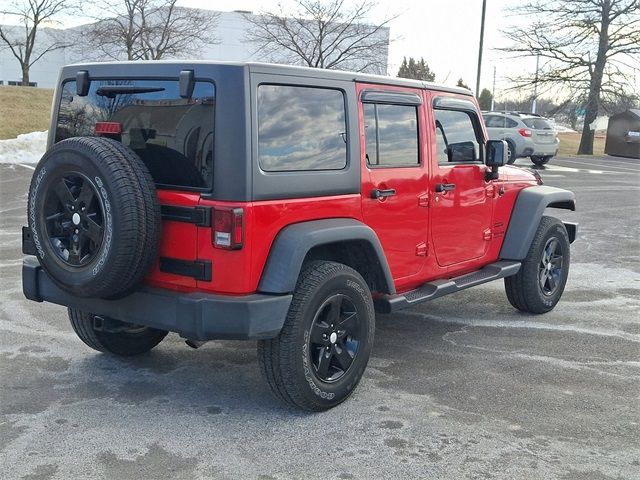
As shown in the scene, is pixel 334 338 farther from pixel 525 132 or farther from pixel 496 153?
pixel 525 132

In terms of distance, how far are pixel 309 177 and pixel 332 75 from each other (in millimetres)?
683

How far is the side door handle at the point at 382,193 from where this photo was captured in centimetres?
454

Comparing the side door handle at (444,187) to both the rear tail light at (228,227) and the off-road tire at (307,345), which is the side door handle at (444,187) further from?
the rear tail light at (228,227)

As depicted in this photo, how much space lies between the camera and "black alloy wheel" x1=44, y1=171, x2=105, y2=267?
12.5ft

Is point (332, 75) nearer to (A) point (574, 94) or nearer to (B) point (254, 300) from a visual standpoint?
(B) point (254, 300)

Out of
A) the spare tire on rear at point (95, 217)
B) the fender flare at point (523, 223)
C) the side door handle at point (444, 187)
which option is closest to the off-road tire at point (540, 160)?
the fender flare at point (523, 223)

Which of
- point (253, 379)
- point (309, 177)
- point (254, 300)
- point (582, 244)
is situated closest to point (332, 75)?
point (309, 177)

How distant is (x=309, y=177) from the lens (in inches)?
162

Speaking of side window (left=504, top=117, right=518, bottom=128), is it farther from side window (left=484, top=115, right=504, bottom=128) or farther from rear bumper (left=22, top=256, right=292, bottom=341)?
rear bumper (left=22, top=256, right=292, bottom=341)

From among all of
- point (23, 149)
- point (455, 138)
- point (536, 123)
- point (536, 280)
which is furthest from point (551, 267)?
point (536, 123)

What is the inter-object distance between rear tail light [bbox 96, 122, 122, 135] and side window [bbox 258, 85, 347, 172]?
0.87 metres

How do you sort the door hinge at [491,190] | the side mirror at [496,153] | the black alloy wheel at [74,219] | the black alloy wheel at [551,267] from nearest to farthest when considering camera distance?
the black alloy wheel at [74,219]
the side mirror at [496,153]
the door hinge at [491,190]
the black alloy wheel at [551,267]

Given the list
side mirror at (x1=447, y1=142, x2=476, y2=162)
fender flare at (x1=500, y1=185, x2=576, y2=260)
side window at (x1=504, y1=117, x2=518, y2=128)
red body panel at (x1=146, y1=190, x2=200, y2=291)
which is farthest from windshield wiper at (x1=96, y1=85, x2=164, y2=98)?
side window at (x1=504, y1=117, x2=518, y2=128)

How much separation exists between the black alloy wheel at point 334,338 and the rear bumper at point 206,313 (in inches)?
14.0
